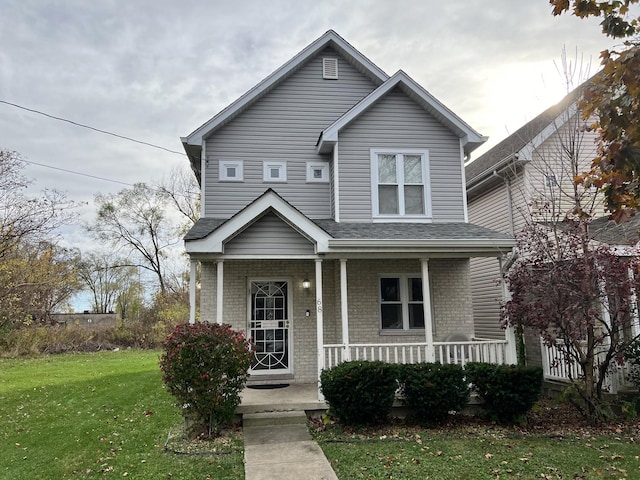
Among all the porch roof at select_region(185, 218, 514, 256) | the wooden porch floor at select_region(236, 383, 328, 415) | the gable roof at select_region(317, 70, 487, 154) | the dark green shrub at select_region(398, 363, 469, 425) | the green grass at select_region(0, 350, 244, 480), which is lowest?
the green grass at select_region(0, 350, 244, 480)

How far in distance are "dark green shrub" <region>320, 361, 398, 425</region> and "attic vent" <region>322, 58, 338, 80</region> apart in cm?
722

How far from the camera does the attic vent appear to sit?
11117 mm

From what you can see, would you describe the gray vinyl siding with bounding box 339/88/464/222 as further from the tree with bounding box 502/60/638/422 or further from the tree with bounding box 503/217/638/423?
the tree with bounding box 503/217/638/423

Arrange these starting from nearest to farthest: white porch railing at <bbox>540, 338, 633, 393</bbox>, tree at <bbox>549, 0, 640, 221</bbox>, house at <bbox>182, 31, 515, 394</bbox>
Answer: tree at <bbox>549, 0, 640, 221</bbox> → white porch railing at <bbox>540, 338, 633, 393</bbox> → house at <bbox>182, 31, 515, 394</bbox>

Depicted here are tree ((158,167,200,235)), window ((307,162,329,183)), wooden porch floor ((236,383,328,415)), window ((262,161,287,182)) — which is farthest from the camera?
tree ((158,167,200,235))

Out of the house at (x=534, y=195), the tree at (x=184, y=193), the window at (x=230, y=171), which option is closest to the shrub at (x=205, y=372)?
the window at (x=230, y=171)

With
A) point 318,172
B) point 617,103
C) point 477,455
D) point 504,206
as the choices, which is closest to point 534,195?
point 504,206

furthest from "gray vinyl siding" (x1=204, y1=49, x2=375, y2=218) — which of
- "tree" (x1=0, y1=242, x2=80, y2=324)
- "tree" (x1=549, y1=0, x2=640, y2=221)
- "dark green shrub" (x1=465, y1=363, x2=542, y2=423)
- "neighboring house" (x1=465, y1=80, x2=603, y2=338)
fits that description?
"tree" (x1=0, y1=242, x2=80, y2=324)

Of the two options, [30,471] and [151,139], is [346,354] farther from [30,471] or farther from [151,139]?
[151,139]

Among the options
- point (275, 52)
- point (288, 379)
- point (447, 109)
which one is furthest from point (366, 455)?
point (275, 52)

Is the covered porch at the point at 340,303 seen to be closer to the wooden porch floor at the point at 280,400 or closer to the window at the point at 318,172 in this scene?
the wooden porch floor at the point at 280,400

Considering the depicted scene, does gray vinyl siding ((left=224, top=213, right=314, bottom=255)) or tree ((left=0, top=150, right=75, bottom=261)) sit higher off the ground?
tree ((left=0, top=150, right=75, bottom=261))

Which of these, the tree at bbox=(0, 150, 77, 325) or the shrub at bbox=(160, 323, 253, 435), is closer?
the shrub at bbox=(160, 323, 253, 435)

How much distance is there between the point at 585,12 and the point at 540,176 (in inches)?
335
